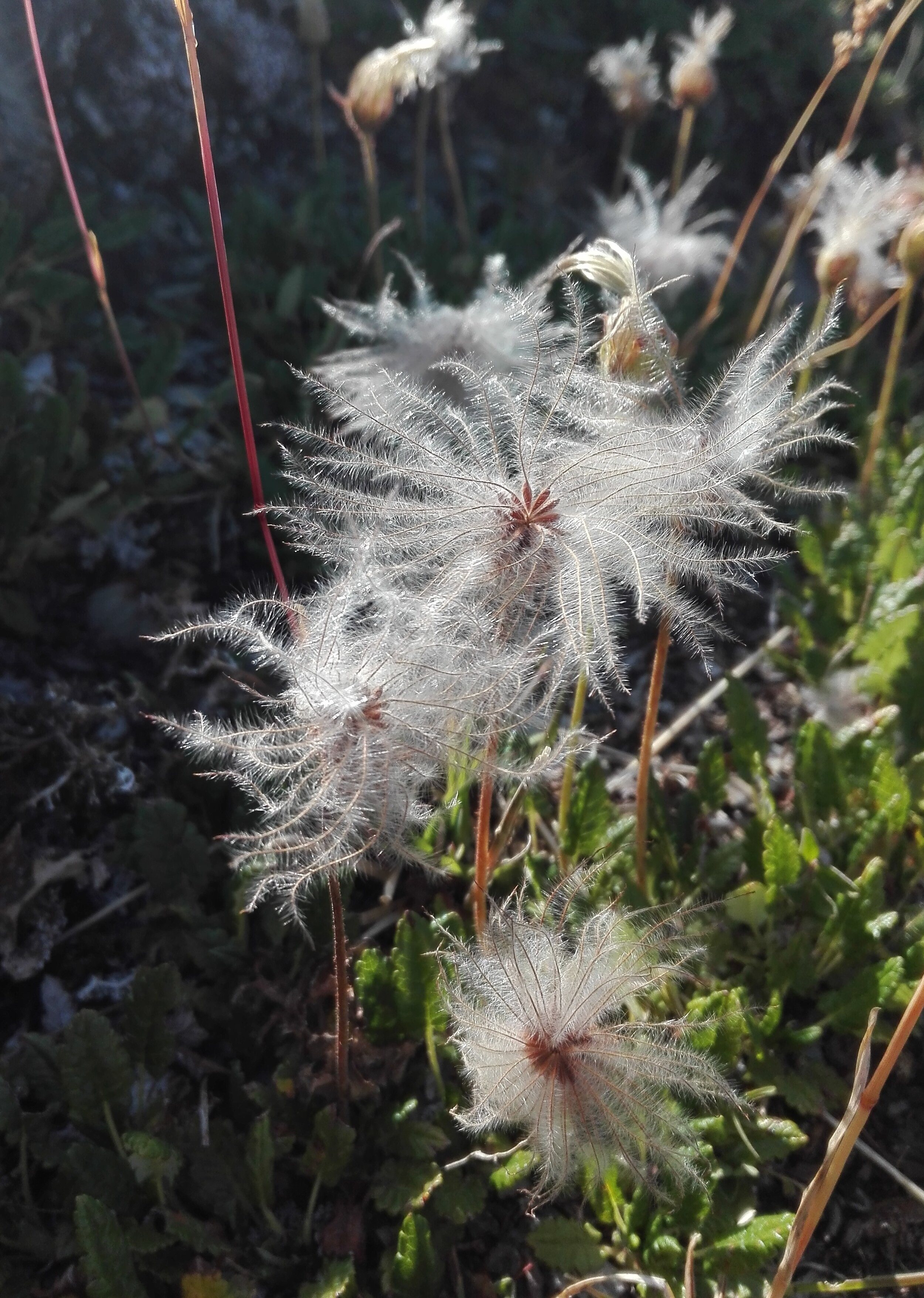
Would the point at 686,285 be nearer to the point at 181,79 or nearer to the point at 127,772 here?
the point at 181,79

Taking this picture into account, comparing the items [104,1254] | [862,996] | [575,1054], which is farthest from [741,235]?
[104,1254]

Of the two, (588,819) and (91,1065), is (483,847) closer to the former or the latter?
(588,819)

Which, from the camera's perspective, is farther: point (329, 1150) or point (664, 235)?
point (664, 235)

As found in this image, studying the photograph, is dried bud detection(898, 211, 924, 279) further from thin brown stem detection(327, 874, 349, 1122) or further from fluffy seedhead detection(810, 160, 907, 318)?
thin brown stem detection(327, 874, 349, 1122)

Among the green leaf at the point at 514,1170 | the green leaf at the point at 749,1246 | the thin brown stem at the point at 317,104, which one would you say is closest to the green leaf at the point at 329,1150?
the green leaf at the point at 514,1170

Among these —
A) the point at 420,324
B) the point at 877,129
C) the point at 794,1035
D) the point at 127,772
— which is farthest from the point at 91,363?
the point at 877,129
